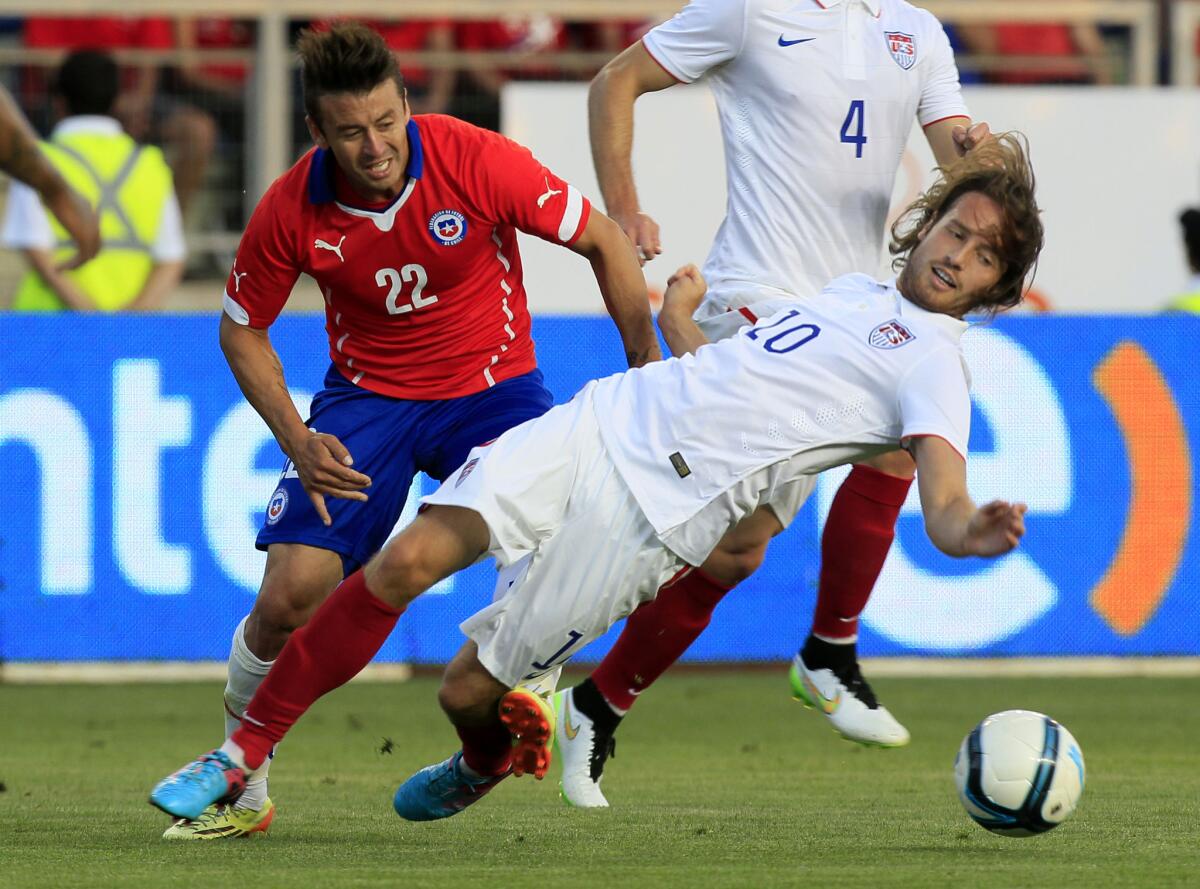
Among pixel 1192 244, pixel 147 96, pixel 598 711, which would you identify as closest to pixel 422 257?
pixel 598 711

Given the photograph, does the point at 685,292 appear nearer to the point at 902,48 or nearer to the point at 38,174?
the point at 902,48

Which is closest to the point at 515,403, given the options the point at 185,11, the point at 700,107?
the point at 700,107

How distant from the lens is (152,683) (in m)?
9.29

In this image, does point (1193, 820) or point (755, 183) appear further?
point (755, 183)

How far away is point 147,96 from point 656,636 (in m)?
6.89

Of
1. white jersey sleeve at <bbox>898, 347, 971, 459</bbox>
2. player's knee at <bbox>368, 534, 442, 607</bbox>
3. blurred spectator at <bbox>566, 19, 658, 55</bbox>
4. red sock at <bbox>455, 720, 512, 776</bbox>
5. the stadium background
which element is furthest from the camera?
blurred spectator at <bbox>566, 19, 658, 55</bbox>

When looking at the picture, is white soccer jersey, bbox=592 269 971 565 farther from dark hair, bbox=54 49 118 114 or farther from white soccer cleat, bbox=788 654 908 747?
dark hair, bbox=54 49 118 114

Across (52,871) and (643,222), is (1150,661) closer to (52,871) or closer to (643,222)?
(643,222)

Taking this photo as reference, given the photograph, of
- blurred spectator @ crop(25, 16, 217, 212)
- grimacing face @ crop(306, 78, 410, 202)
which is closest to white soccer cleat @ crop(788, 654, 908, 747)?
grimacing face @ crop(306, 78, 410, 202)

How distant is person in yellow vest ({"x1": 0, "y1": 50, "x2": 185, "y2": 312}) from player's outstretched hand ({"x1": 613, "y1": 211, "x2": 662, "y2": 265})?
4.68 m

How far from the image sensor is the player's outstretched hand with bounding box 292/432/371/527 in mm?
4938

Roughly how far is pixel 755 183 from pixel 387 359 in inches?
44.2

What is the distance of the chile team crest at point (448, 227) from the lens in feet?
17.1

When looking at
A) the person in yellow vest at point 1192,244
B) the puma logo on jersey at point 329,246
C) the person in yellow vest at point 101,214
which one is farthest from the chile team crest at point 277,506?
the person in yellow vest at point 1192,244
